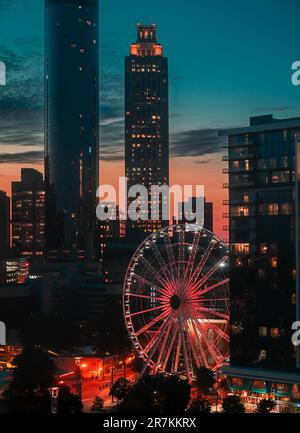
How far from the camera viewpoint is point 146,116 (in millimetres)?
133125

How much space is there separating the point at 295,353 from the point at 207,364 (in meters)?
4.95

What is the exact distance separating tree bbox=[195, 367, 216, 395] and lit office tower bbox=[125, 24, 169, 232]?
88697 millimetres

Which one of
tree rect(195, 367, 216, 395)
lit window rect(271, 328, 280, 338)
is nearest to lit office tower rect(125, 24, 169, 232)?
tree rect(195, 367, 216, 395)

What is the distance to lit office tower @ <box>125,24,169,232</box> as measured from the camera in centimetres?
13012

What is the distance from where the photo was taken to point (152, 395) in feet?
112

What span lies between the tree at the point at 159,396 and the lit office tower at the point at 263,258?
3927 mm

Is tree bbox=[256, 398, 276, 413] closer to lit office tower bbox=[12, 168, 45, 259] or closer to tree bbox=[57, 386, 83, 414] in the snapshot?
tree bbox=[57, 386, 83, 414]

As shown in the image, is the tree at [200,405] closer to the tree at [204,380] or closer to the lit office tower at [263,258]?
the tree at [204,380]

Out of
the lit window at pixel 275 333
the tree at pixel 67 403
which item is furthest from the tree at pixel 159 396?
the lit window at pixel 275 333

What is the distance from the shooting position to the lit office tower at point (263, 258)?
36625mm

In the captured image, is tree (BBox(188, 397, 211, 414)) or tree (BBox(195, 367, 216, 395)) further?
tree (BBox(195, 367, 216, 395))
